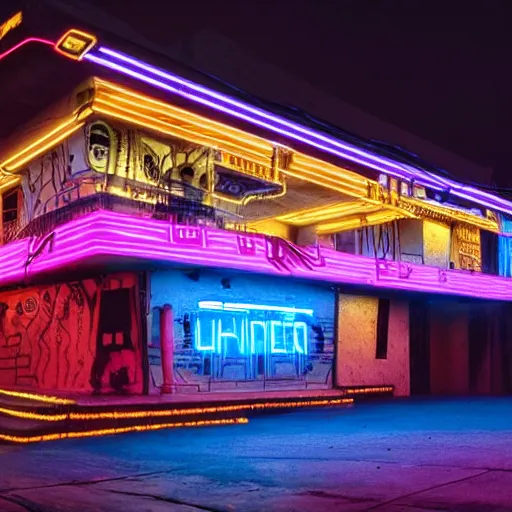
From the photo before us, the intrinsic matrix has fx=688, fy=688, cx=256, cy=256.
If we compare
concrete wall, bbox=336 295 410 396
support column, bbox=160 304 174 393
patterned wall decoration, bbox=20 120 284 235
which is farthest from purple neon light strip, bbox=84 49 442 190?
support column, bbox=160 304 174 393

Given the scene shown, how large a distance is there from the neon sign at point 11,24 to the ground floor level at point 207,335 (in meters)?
4.87

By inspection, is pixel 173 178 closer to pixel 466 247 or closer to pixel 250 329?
pixel 250 329

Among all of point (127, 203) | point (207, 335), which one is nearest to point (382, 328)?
point (207, 335)

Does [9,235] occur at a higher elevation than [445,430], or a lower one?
higher

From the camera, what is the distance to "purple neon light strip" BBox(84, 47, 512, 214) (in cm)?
1179

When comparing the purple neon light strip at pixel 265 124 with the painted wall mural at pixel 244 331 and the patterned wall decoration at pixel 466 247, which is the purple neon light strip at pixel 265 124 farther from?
the painted wall mural at pixel 244 331

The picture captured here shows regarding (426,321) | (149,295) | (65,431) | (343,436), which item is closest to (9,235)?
(149,295)

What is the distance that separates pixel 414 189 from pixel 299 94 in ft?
12.7

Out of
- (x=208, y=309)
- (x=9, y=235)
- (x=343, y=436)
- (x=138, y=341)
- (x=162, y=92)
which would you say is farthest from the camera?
(x=9, y=235)

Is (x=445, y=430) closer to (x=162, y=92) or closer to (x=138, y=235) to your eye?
(x=138, y=235)

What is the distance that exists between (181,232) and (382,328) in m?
8.51

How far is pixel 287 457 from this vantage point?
318 inches

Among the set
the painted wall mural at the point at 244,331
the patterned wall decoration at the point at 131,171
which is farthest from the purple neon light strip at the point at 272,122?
the painted wall mural at the point at 244,331

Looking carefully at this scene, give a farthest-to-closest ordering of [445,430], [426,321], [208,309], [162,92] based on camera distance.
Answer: [426,321] < [208,309] < [162,92] < [445,430]
